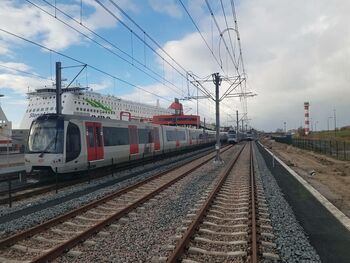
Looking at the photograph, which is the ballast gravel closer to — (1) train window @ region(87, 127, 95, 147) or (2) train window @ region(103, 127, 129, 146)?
(1) train window @ region(87, 127, 95, 147)

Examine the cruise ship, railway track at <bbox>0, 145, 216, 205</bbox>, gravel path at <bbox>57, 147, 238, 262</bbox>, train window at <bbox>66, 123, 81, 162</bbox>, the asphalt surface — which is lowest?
the asphalt surface

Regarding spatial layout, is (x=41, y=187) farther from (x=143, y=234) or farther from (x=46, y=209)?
(x=143, y=234)

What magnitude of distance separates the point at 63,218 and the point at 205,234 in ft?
11.6

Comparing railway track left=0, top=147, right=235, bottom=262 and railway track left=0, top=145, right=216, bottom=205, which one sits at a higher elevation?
railway track left=0, top=145, right=216, bottom=205

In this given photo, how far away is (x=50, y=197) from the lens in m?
13.6

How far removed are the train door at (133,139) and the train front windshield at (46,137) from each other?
7.73m

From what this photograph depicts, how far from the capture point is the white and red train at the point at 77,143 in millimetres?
16859

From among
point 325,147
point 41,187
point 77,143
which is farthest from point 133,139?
point 325,147

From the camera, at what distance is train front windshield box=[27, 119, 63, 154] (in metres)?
16.9

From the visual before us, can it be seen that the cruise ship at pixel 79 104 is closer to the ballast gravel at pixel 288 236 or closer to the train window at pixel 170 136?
the train window at pixel 170 136

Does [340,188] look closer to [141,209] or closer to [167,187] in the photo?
[167,187]

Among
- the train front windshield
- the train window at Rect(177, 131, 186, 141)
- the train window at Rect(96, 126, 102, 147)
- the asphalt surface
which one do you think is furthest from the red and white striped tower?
the train front windshield

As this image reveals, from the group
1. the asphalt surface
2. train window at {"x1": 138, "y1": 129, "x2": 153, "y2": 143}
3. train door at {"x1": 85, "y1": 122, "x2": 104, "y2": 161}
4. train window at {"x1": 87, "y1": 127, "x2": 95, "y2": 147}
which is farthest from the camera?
train window at {"x1": 138, "y1": 129, "x2": 153, "y2": 143}

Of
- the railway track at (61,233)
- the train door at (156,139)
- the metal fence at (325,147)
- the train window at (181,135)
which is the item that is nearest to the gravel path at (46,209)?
the railway track at (61,233)
